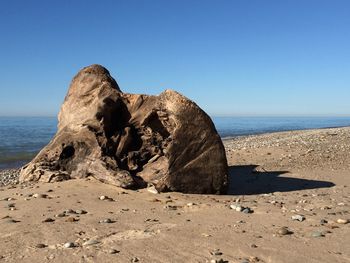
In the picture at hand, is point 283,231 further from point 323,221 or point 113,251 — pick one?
point 113,251

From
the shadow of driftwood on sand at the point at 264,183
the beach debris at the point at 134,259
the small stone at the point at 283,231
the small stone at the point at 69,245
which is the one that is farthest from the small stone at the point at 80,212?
the shadow of driftwood on sand at the point at 264,183

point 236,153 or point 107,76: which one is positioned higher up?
point 107,76

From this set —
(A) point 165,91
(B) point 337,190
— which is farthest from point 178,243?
(B) point 337,190

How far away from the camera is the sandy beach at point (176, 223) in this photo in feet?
13.1

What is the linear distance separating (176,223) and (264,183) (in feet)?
12.4

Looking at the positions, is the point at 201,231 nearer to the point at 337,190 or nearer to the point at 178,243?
the point at 178,243

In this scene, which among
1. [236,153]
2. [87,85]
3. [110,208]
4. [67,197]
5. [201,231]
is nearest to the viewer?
[201,231]

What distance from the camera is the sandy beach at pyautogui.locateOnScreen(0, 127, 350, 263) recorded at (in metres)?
3.99

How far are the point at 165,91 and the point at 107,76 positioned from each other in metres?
2.00

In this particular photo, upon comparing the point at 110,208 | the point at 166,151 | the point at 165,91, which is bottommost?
the point at 110,208

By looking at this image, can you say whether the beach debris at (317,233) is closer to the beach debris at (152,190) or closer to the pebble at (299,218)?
the pebble at (299,218)

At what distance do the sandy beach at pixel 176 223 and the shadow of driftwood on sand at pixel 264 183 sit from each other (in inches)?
0.8

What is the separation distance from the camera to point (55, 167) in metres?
8.00

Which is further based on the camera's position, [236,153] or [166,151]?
[236,153]
